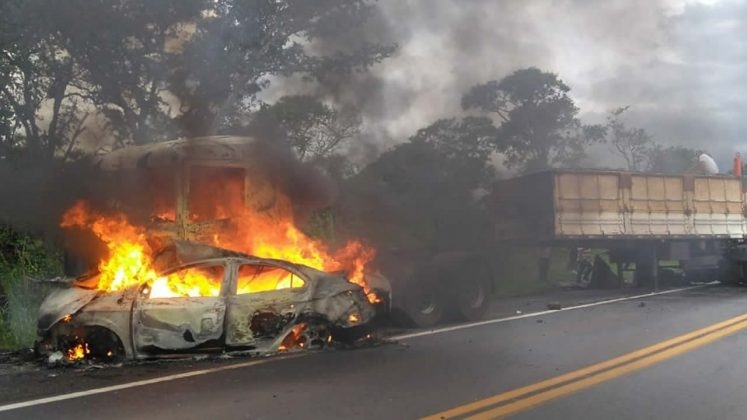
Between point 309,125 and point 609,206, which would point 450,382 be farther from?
point 609,206

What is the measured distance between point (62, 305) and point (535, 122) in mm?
9342

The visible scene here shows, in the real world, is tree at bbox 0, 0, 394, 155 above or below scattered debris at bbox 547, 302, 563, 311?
above

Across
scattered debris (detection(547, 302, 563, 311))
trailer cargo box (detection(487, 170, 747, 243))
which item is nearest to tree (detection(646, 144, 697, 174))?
trailer cargo box (detection(487, 170, 747, 243))

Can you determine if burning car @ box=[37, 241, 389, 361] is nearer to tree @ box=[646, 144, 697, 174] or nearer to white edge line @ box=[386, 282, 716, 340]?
white edge line @ box=[386, 282, 716, 340]

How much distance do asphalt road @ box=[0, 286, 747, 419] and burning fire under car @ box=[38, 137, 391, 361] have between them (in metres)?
0.35

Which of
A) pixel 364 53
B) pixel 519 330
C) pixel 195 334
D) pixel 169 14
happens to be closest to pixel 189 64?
pixel 169 14

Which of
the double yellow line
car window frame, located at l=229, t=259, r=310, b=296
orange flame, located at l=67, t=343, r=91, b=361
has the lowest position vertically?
the double yellow line

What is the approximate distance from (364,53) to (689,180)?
946 centimetres

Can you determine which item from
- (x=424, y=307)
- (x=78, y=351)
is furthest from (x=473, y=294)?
(x=78, y=351)

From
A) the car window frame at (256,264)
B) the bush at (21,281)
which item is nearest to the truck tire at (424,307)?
the car window frame at (256,264)

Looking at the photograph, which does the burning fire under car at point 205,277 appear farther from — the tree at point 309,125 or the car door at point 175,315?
the tree at point 309,125

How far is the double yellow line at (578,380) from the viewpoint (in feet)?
17.6

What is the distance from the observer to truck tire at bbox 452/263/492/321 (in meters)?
11.3

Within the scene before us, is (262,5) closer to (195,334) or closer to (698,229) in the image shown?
(195,334)
